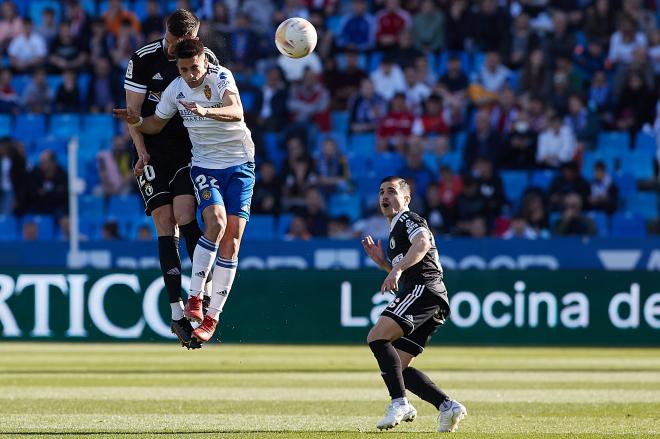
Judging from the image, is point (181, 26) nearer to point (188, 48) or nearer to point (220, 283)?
point (188, 48)

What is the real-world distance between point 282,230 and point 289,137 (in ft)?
5.99

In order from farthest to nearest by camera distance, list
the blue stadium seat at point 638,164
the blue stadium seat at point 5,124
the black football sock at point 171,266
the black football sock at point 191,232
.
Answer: the blue stadium seat at point 5,124 < the blue stadium seat at point 638,164 < the black football sock at point 191,232 < the black football sock at point 171,266

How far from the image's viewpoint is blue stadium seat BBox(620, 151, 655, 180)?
21.8 meters

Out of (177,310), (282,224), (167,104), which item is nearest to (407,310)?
(177,310)

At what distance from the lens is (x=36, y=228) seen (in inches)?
864

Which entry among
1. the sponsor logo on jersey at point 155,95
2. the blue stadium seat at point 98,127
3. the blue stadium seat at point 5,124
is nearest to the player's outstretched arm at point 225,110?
the sponsor logo on jersey at point 155,95

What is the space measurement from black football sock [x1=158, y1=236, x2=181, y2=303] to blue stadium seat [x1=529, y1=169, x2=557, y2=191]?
463 inches

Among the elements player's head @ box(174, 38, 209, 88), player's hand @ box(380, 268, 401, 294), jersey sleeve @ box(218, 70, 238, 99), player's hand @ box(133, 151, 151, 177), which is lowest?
player's hand @ box(380, 268, 401, 294)

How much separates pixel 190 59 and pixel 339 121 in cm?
1346

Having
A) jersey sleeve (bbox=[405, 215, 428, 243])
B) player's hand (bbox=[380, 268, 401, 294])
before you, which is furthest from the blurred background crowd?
player's hand (bbox=[380, 268, 401, 294])

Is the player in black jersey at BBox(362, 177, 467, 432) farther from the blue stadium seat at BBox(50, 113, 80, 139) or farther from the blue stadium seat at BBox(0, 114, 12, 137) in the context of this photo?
the blue stadium seat at BBox(0, 114, 12, 137)

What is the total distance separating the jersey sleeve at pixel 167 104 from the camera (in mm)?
10312

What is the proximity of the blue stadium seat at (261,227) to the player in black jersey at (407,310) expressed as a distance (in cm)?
1104

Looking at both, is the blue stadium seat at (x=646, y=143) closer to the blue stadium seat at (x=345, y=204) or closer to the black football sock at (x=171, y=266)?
the blue stadium seat at (x=345, y=204)
